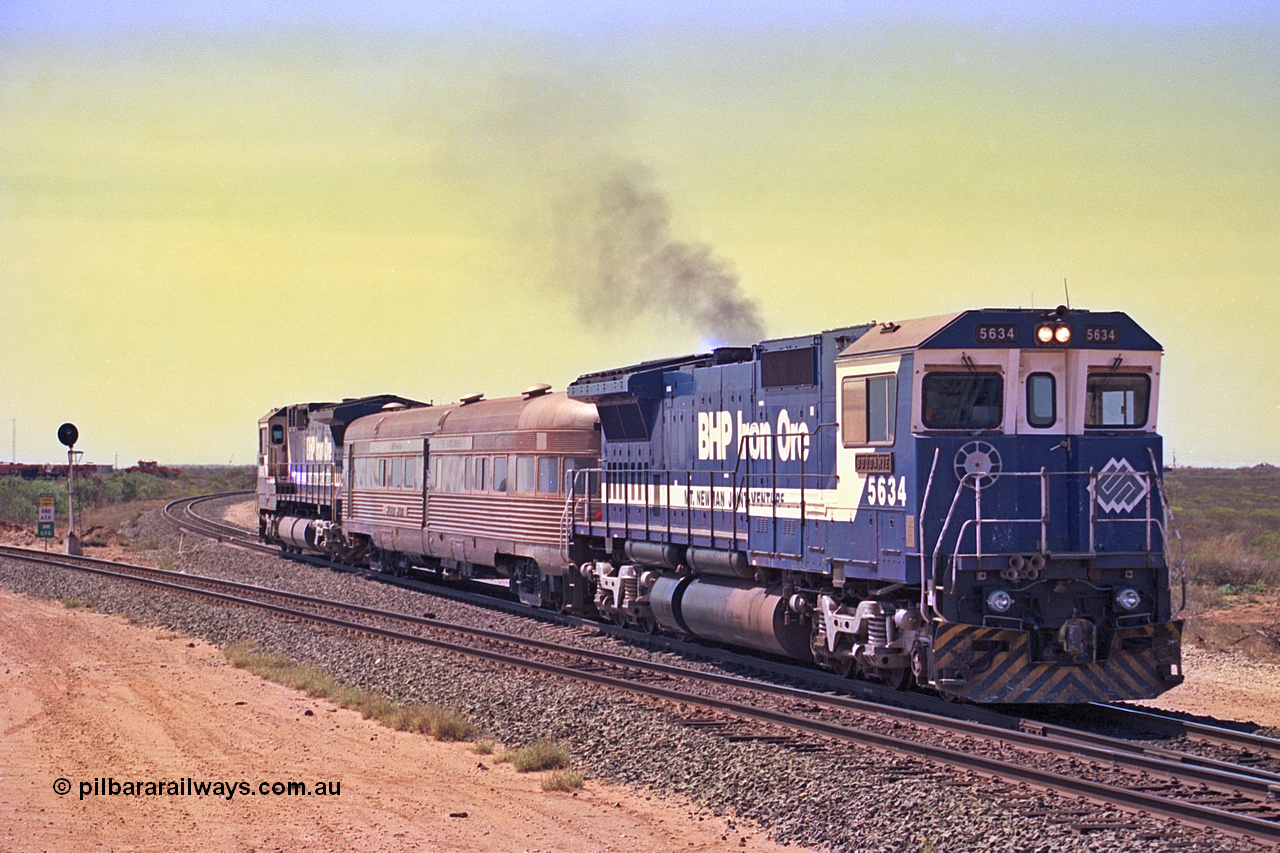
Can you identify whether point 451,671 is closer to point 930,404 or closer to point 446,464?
point 930,404

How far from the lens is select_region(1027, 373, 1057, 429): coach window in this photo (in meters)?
13.4

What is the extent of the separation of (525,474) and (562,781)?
12322mm

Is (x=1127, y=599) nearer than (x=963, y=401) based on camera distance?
Yes

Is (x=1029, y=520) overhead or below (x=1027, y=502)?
below

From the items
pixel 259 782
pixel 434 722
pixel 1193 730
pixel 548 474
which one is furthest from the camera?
pixel 548 474

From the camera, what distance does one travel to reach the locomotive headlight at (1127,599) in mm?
13020

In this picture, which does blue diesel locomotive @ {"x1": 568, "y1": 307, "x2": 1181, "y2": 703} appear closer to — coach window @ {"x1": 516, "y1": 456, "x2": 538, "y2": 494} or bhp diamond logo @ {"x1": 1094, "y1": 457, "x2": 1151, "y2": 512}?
bhp diamond logo @ {"x1": 1094, "y1": 457, "x2": 1151, "y2": 512}

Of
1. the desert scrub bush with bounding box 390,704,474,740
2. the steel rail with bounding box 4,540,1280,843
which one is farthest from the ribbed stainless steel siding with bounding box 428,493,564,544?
the desert scrub bush with bounding box 390,704,474,740

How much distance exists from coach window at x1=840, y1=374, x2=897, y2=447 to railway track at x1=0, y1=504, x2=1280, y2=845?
2.93 m

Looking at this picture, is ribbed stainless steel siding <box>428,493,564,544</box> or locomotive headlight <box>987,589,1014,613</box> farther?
ribbed stainless steel siding <box>428,493,564,544</box>

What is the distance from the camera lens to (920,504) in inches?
513

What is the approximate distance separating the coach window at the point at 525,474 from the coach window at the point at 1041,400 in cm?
1136

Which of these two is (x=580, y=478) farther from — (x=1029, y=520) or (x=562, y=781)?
(x=562, y=781)

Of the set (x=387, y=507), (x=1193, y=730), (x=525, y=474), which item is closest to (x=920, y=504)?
(x=1193, y=730)
